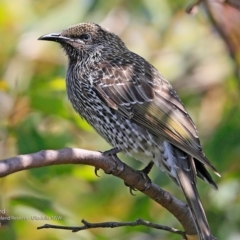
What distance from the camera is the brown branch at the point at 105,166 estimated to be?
3.47m

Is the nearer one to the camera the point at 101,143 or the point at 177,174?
the point at 177,174

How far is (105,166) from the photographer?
430 cm

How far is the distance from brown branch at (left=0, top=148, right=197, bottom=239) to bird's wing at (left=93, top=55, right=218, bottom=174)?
0.45 metres

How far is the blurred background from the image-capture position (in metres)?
5.36

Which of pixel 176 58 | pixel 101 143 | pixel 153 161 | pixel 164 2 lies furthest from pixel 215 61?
Result: pixel 153 161

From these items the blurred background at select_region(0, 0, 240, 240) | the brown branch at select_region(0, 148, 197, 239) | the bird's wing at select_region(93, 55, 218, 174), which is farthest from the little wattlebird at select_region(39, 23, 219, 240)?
the blurred background at select_region(0, 0, 240, 240)

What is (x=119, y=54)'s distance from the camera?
19.9 feet

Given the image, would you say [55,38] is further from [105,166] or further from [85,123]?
[105,166]

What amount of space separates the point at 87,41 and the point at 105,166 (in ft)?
6.89

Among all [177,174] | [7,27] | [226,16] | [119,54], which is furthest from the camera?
[7,27]

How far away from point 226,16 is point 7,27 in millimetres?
2285

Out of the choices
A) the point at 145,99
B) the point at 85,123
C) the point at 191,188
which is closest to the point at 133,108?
the point at 145,99

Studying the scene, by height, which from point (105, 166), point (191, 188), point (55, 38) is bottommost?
point (191, 188)

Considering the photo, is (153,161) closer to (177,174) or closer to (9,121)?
(177,174)
